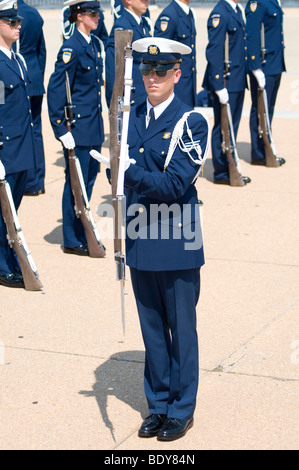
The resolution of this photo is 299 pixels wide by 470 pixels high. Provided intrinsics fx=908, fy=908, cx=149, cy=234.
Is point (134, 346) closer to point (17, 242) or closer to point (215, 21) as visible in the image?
point (17, 242)

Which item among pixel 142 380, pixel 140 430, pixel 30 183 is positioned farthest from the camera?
pixel 30 183

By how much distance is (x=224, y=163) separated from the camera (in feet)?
30.4

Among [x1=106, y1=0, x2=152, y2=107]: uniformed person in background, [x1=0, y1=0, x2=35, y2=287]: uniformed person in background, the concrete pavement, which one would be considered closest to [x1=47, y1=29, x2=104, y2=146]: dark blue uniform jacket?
[x1=0, y1=0, x2=35, y2=287]: uniformed person in background

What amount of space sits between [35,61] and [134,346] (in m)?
4.44

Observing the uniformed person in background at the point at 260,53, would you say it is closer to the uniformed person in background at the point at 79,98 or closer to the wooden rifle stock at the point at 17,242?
the uniformed person in background at the point at 79,98

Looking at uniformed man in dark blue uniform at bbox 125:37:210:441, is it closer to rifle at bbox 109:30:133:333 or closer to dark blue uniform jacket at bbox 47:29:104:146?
rifle at bbox 109:30:133:333

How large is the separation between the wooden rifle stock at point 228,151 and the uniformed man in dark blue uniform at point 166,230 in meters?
4.87

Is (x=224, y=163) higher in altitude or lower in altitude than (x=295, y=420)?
lower

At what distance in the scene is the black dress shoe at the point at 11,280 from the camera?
21.1 feet

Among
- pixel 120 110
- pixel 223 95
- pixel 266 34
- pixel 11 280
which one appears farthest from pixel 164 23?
pixel 120 110

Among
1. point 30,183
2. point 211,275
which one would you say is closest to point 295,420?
point 211,275

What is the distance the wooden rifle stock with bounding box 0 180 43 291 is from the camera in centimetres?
631
